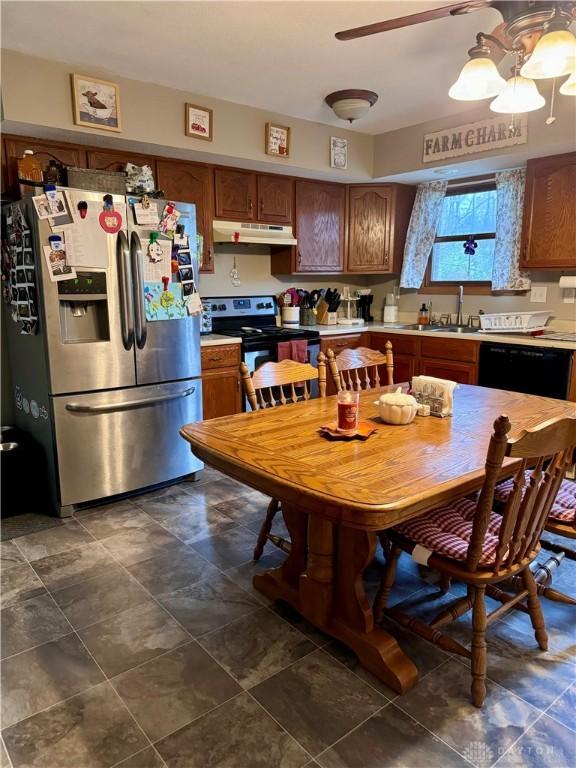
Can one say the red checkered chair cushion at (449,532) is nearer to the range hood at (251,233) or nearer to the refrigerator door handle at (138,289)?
the refrigerator door handle at (138,289)

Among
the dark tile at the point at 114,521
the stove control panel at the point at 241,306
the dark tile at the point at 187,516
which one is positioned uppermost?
the stove control panel at the point at 241,306

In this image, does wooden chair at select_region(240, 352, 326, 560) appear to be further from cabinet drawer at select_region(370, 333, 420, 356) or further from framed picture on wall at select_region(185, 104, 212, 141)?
cabinet drawer at select_region(370, 333, 420, 356)

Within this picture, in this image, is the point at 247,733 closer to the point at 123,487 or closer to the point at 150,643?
the point at 150,643

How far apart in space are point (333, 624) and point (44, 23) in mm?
2927

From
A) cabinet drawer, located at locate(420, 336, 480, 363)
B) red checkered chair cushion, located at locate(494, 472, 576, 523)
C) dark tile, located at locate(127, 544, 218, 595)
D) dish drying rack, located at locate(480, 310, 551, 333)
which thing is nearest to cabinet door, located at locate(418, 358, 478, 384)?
cabinet drawer, located at locate(420, 336, 480, 363)

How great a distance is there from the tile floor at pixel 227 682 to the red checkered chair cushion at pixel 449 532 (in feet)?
1.46

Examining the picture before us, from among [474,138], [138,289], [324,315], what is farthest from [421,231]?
[138,289]

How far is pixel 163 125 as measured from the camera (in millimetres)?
3223

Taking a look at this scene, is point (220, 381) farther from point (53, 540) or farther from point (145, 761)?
point (145, 761)

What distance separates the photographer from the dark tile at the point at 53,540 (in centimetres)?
256

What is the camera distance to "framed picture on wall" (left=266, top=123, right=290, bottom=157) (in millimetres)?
3686

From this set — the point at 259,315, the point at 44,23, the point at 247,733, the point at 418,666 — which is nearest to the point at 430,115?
the point at 259,315

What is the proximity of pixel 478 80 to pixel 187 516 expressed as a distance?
2.47 metres

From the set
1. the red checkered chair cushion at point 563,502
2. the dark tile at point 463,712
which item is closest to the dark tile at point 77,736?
the dark tile at point 463,712
